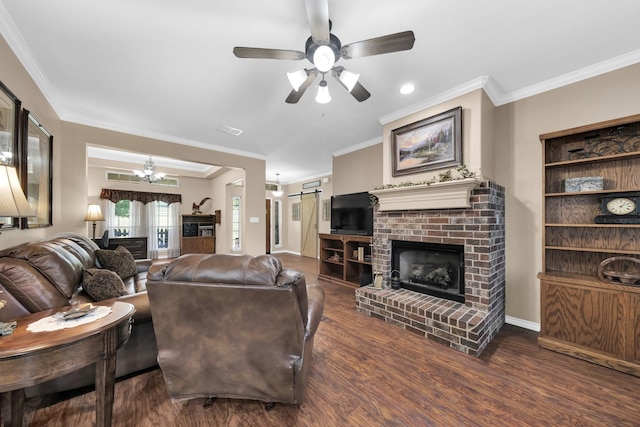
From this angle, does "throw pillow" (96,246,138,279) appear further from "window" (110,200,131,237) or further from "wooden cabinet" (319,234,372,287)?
"window" (110,200,131,237)

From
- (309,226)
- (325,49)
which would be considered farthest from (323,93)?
(309,226)

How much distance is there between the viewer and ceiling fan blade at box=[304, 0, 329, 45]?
1.29 m

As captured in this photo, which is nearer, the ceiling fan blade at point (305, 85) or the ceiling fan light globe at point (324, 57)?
the ceiling fan light globe at point (324, 57)

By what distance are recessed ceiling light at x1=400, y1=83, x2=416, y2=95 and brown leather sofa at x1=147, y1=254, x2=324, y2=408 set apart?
2361mm

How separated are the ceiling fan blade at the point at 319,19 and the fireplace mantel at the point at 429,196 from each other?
70.9 inches

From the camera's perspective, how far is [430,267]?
9.86ft

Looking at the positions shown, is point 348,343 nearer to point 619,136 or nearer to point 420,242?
point 420,242

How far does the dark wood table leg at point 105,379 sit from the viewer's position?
1.16m

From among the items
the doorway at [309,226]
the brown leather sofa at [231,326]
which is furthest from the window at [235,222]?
the brown leather sofa at [231,326]

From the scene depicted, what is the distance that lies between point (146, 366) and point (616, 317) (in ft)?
12.3

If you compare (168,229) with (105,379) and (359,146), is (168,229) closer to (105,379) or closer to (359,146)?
(359,146)

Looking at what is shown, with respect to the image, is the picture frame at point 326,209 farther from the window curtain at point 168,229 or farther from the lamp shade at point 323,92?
the lamp shade at point 323,92

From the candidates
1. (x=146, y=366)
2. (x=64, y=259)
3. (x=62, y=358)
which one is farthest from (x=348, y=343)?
(x=64, y=259)

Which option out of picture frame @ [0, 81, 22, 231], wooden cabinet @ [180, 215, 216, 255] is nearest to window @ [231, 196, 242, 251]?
wooden cabinet @ [180, 215, 216, 255]
